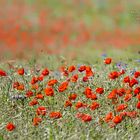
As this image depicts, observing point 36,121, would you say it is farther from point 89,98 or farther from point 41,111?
point 89,98

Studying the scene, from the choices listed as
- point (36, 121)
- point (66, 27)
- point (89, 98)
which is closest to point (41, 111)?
point (36, 121)

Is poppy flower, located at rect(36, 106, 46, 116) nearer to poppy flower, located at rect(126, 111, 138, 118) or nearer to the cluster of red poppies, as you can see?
the cluster of red poppies

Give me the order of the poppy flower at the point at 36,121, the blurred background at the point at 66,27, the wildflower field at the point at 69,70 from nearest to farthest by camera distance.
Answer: the poppy flower at the point at 36,121
the wildflower field at the point at 69,70
the blurred background at the point at 66,27

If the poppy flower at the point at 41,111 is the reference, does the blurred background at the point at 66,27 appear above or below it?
below

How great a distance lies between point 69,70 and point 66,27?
8903mm

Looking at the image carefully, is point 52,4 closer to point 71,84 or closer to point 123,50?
point 123,50

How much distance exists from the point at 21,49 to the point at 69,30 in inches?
73.6

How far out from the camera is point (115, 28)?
1516cm

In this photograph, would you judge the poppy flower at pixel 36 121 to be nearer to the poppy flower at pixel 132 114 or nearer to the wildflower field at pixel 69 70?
the wildflower field at pixel 69 70

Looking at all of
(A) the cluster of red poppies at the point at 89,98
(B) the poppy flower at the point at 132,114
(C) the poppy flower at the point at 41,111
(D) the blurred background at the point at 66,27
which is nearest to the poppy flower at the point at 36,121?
(A) the cluster of red poppies at the point at 89,98

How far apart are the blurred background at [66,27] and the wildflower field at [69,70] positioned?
0.8 inches

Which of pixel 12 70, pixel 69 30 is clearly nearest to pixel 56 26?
pixel 69 30

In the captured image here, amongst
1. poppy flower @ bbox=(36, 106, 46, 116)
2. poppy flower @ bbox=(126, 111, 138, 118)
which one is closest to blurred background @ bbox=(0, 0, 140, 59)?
poppy flower @ bbox=(36, 106, 46, 116)

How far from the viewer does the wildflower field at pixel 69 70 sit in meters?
5.64
